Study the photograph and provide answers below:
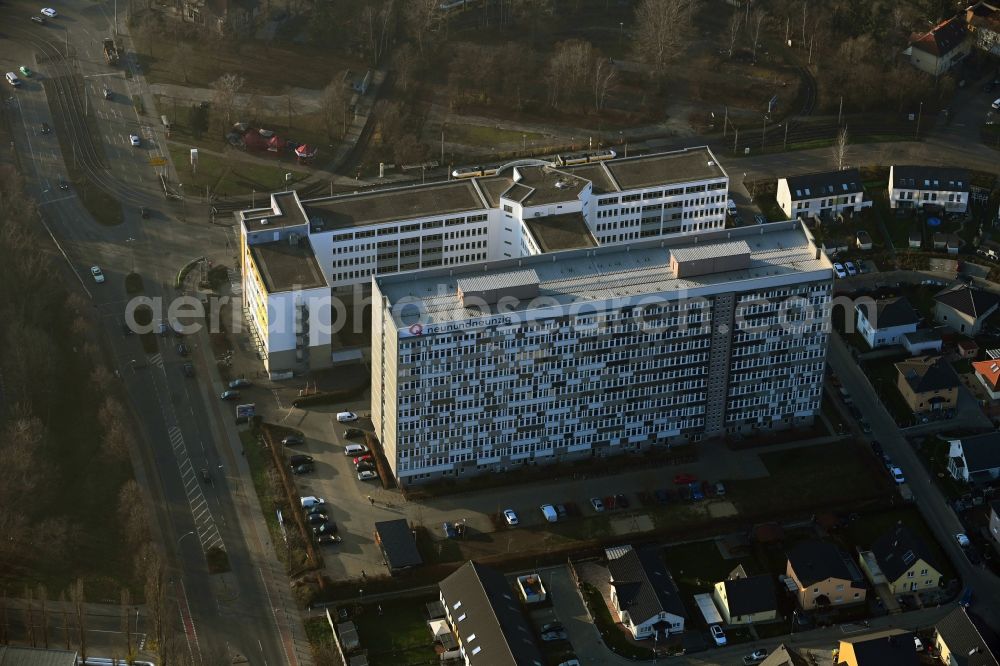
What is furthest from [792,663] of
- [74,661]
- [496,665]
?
[74,661]

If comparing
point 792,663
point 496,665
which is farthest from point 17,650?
point 792,663

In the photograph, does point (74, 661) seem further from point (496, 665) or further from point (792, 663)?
point (792, 663)

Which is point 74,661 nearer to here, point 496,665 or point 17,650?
point 17,650

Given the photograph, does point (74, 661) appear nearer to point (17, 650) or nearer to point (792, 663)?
point (17, 650)

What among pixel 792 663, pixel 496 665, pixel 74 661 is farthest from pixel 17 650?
pixel 792 663

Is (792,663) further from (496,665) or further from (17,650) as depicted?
(17,650)
